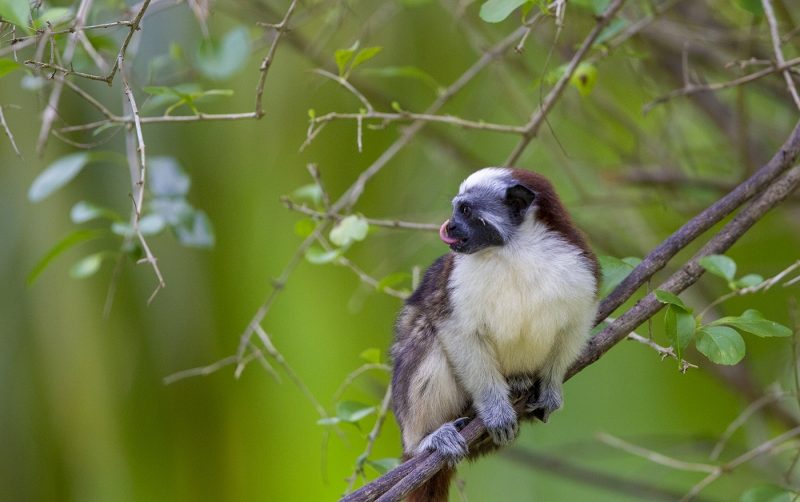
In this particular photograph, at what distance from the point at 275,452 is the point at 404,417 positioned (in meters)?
1.18

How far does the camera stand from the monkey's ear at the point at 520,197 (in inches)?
92.2

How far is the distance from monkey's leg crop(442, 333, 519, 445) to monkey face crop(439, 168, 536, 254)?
0.71 feet

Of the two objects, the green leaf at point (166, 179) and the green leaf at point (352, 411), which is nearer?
the green leaf at point (352, 411)

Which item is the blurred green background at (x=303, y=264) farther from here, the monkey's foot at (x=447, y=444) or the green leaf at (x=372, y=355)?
the monkey's foot at (x=447, y=444)

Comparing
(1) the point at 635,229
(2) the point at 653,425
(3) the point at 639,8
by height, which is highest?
(3) the point at 639,8

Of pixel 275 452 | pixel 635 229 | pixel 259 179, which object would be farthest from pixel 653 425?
pixel 259 179

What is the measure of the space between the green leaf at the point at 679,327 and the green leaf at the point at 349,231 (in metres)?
0.81

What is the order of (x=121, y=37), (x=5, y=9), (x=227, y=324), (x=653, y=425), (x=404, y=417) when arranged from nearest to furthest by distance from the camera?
1. (x=5, y=9)
2. (x=404, y=417)
3. (x=121, y=37)
4. (x=227, y=324)
5. (x=653, y=425)

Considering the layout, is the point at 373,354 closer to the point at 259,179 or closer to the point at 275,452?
the point at 275,452

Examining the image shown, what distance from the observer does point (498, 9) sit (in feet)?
7.13

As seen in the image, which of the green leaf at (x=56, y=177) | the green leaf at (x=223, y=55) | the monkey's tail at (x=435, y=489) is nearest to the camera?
the monkey's tail at (x=435, y=489)

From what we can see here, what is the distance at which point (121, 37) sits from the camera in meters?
3.36

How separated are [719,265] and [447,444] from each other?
2.39 ft

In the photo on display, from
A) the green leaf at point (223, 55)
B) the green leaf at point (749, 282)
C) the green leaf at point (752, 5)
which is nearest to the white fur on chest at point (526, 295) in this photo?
the green leaf at point (749, 282)
